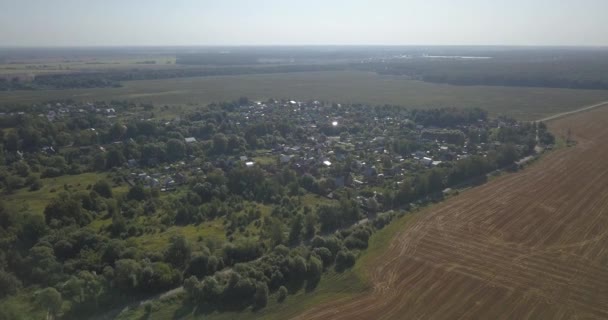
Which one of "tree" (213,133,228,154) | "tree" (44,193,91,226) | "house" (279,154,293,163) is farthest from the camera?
"tree" (213,133,228,154)

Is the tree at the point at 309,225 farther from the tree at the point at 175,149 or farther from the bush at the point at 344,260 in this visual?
the tree at the point at 175,149

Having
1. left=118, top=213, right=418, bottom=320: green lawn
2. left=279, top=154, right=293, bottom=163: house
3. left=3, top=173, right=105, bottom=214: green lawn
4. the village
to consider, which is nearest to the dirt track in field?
left=118, top=213, right=418, bottom=320: green lawn

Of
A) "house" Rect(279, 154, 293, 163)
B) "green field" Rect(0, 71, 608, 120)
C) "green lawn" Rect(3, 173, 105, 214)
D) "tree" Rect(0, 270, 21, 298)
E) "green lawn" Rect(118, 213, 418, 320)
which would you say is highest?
"green field" Rect(0, 71, 608, 120)

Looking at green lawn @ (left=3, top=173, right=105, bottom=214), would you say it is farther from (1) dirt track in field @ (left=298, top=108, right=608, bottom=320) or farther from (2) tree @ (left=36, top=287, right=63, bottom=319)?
(1) dirt track in field @ (left=298, top=108, right=608, bottom=320)

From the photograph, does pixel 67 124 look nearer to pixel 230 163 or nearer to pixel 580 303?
pixel 230 163

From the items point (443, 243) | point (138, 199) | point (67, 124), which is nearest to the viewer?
point (443, 243)

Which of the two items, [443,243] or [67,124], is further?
[67,124]

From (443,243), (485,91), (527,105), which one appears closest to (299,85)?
(485,91)

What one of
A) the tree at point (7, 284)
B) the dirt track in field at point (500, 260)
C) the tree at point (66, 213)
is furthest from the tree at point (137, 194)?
the dirt track in field at point (500, 260)
